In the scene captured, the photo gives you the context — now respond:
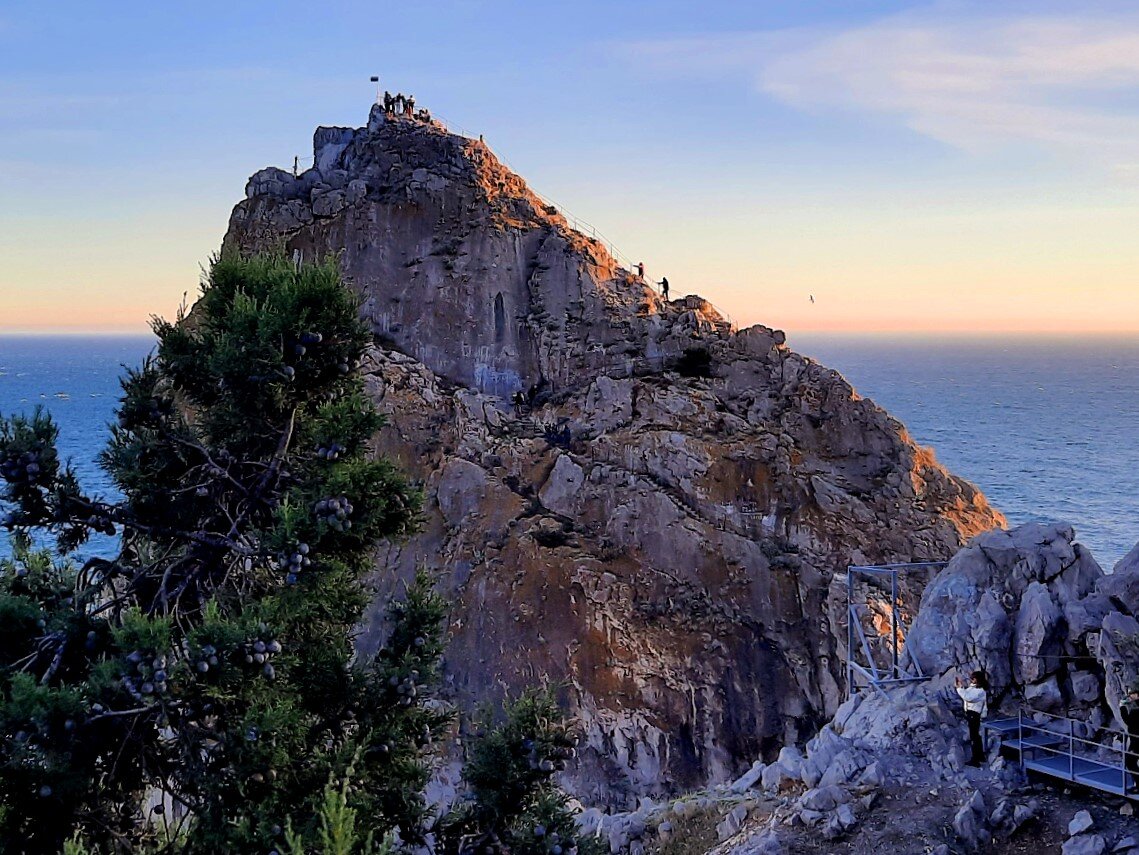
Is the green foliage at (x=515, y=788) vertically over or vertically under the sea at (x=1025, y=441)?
over

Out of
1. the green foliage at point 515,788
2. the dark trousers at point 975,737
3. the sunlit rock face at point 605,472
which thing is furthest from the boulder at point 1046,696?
the sunlit rock face at point 605,472

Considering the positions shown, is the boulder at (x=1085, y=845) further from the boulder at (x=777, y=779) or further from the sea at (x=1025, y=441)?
the sea at (x=1025, y=441)

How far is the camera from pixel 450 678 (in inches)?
1558

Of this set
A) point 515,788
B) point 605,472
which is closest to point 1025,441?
point 605,472

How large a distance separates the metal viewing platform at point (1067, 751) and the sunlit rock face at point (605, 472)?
64.3 feet

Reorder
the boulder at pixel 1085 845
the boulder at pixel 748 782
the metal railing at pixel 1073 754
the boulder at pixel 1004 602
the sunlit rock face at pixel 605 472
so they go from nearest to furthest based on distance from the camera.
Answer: the boulder at pixel 1085 845, the metal railing at pixel 1073 754, the boulder at pixel 1004 602, the boulder at pixel 748 782, the sunlit rock face at pixel 605 472

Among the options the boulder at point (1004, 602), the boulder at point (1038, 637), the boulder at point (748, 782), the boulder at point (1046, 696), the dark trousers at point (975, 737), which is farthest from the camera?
the boulder at point (748, 782)

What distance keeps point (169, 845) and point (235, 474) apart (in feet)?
15.4

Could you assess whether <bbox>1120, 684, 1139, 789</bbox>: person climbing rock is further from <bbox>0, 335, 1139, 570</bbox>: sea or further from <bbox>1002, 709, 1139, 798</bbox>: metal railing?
<bbox>0, 335, 1139, 570</bbox>: sea

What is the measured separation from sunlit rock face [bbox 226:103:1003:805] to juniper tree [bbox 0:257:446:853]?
21.2m

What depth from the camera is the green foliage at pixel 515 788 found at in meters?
13.8

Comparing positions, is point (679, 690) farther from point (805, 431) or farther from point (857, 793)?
point (857, 793)

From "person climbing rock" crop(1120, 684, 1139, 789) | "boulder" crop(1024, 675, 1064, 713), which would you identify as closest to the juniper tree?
"person climbing rock" crop(1120, 684, 1139, 789)

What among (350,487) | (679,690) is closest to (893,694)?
(350,487)
